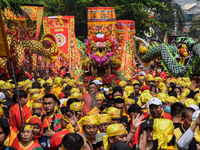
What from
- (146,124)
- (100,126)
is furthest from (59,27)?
(146,124)

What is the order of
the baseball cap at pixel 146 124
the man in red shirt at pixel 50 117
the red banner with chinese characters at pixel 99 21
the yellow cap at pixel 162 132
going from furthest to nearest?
the red banner with chinese characters at pixel 99 21
the man in red shirt at pixel 50 117
the baseball cap at pixel 146 124
the yellow cap at pixel 162 132

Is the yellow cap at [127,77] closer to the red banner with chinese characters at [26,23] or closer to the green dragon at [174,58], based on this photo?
the green dragon at [174,58]

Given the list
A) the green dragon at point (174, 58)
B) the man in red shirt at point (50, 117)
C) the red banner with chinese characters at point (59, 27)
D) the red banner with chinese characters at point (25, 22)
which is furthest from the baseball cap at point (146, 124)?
the red banner with chinese characters at point (59, 27)

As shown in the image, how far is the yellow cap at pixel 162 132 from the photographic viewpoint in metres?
3.90

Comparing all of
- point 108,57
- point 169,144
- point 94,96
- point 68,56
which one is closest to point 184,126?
point 169,144

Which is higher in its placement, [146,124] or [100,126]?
[146,124]

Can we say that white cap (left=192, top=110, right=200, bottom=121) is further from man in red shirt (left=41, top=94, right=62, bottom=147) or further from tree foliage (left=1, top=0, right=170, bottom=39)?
tree foliage (left=1, top=0, right=170, bottom=39)

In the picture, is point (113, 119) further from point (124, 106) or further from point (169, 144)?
point (169, 144)

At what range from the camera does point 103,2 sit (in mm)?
24766

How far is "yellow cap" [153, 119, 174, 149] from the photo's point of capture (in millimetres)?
3904

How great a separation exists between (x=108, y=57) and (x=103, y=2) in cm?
1176

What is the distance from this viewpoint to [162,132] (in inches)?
155

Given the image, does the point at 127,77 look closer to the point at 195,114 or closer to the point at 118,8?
the point at 195,114

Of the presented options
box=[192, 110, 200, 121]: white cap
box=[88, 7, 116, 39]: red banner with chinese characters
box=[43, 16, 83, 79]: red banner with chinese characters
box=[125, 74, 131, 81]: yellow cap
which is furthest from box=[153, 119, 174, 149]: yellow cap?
box=[43, 16, 83, 79]: red banner with chinese characters
